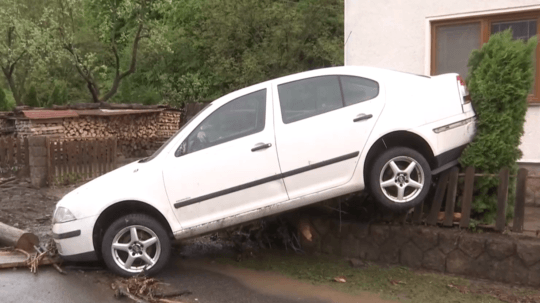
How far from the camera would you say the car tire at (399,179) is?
637cm

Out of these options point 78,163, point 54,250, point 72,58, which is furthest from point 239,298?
point 72,58

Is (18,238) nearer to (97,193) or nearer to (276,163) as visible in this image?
(97,193)

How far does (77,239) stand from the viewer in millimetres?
6602

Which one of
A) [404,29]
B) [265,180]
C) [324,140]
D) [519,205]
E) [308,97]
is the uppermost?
[404,29]

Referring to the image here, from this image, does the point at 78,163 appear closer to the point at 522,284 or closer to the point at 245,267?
the point at 245,267

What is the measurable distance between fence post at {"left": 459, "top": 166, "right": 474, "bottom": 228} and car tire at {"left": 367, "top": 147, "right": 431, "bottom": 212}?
481 mm

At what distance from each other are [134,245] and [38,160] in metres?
8.01

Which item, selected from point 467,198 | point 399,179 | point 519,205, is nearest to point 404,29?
point 467,198

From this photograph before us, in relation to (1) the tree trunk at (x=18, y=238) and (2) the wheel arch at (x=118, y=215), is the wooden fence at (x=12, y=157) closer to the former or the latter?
(1) the tree trunk at (x=18, y=238)

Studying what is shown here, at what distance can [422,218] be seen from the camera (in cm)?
685

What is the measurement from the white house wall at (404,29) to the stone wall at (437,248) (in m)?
3.67

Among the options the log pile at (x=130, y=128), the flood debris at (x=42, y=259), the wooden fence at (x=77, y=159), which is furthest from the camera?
the log pile at (x=130, y=128)

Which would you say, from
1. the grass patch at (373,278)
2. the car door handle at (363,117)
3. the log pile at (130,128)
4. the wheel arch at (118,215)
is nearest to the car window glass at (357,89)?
the car door handle at (363,117)

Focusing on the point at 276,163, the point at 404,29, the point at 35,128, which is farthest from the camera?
the point at 35,128
